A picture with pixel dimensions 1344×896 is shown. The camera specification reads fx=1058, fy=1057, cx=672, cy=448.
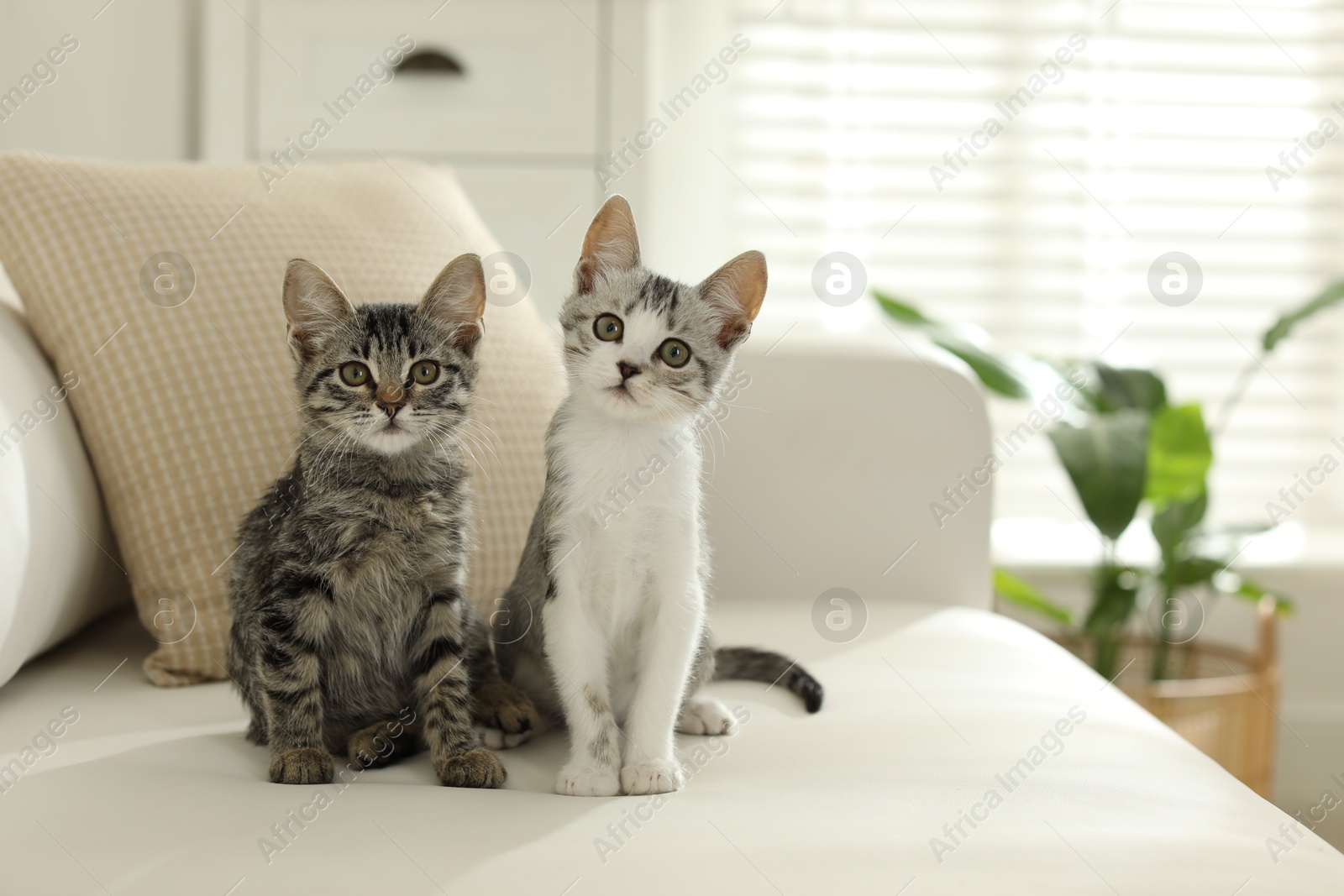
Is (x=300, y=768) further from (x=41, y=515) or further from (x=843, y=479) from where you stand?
(x=843, y=479)

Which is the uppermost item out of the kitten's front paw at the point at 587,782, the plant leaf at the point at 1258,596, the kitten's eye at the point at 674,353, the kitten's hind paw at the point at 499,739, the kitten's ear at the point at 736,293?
the kitten's ear at the point at 736,293

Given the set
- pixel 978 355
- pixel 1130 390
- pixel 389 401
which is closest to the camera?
pixel 389 401

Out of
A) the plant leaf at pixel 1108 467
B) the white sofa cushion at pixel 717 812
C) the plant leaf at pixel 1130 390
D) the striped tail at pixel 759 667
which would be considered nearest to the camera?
the white sofa cushion at pixel 717 812

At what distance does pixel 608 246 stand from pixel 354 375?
0.27 m

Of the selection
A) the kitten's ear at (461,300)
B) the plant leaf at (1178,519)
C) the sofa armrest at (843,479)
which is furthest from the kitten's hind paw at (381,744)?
the plant leaf at (1178,519)

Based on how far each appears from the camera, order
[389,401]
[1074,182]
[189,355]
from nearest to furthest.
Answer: [389,401], [189,355], [1074,182]

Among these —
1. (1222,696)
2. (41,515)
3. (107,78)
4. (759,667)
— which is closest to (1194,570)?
(1222,696)

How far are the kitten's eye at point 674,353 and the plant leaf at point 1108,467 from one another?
1.17 m

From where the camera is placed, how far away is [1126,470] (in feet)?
6.18

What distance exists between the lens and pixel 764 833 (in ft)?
2.68

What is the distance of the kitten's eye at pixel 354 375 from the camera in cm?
98

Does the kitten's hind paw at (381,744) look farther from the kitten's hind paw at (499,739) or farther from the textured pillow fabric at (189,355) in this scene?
the textured pillow fabric at (189,355)

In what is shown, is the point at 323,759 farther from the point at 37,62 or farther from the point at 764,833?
the point at 37,62

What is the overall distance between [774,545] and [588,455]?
60 centimetres
